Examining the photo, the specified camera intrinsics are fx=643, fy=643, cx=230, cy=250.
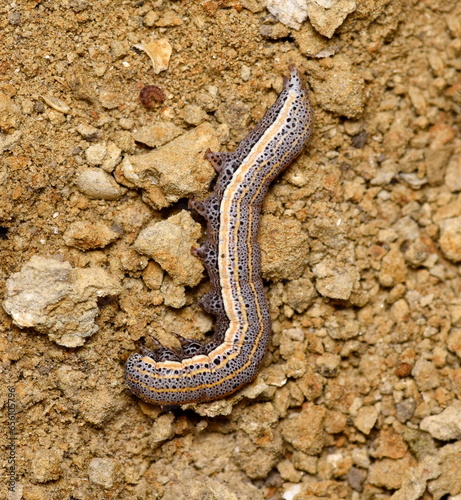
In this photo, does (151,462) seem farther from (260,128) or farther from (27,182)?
(260,128)

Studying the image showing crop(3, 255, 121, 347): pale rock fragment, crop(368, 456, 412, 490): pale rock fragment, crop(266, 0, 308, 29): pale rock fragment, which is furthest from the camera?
crop(368, 456, 412, 490): pale rock fragment

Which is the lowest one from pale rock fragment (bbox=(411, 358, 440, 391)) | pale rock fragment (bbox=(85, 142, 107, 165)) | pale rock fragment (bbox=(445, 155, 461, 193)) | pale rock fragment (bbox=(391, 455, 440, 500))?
pale rock fragment (bbox=(391, 455, 440, 500))

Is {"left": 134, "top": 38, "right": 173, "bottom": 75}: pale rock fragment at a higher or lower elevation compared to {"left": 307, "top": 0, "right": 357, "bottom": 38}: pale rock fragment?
lower

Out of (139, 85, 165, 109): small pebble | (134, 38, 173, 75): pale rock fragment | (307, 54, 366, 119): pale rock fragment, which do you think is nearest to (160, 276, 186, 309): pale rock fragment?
(139, 85, 165, 109): small pebble

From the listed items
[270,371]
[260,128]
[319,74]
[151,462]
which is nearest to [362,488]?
[270,371]

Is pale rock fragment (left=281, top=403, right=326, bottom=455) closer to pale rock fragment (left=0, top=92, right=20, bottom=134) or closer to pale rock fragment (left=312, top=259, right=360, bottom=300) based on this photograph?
pale rock fragment (left=312, top=259, right=360, bottom=300)

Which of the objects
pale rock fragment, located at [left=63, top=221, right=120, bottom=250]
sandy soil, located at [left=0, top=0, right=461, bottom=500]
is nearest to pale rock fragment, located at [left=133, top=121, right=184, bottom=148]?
sandy soil, located at [left=0, top=0, right=461, bottom=500]

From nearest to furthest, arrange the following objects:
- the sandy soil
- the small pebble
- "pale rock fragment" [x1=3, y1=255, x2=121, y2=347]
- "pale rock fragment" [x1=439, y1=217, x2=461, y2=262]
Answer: "pale rock fragment" [x1=3, y1=255, x2=121, y2=347], the sandy soil, the small pebble, "pale rock fragment" [x1=439, y1=217, x2=461, y2=262]

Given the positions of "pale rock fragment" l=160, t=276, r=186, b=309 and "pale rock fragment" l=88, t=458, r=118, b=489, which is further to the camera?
"pale rock fragment" l=160, t=276, r=186, b=309
